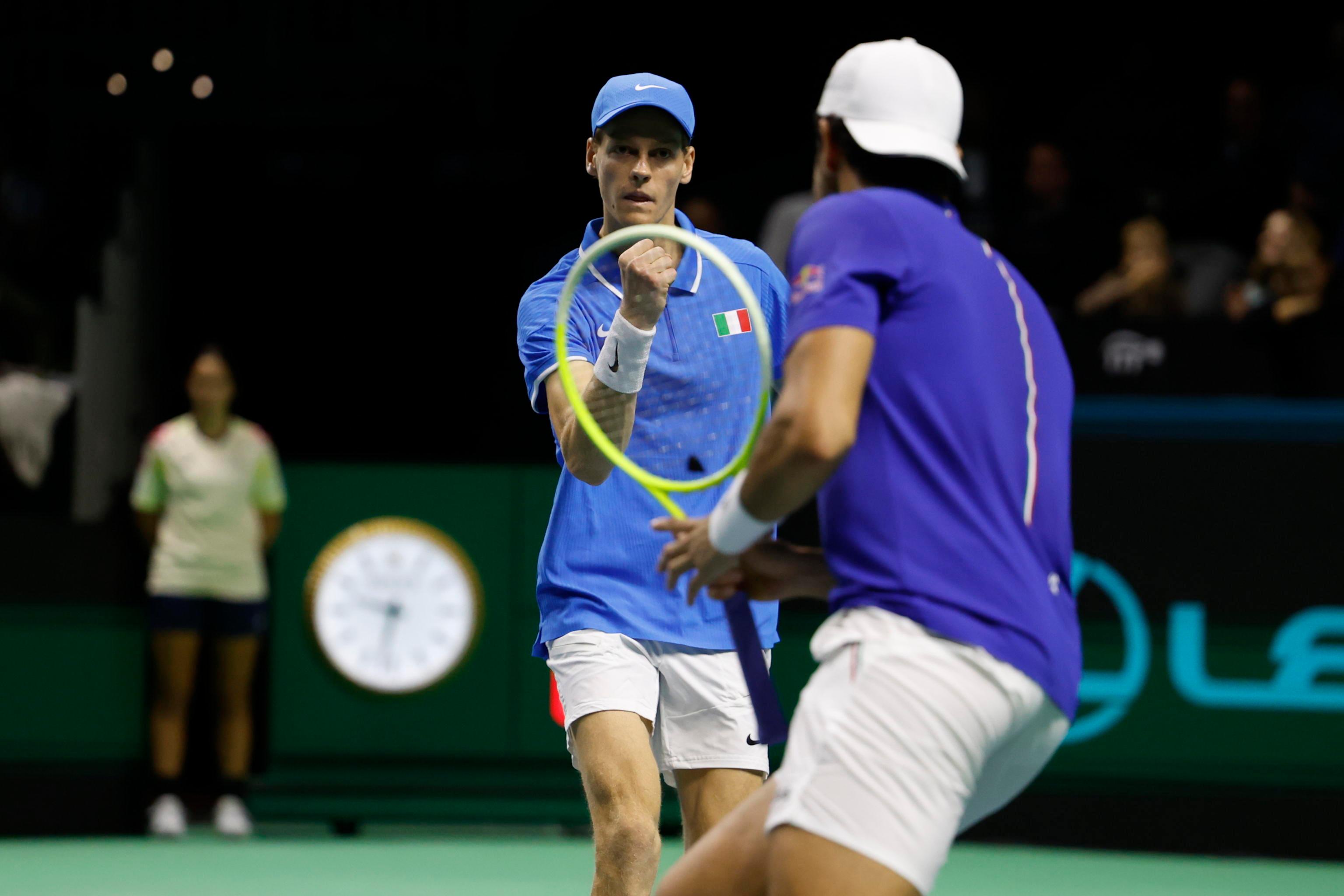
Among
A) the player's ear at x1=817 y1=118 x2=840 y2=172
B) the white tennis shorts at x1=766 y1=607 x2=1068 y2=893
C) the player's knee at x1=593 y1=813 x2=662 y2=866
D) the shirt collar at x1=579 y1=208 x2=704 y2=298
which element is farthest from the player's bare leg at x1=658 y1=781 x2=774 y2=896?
the shirt collar at x1=579 y1=208 x2=704 y2=298

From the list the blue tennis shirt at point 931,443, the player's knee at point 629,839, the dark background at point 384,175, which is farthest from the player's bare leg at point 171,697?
the blue tennis shirt at point 931,443

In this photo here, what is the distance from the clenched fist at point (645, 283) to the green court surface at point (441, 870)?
13.6ft

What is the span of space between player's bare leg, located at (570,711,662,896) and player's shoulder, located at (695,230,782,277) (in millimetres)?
1077

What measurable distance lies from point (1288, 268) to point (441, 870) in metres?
4.82

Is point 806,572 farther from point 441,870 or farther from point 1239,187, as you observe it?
point 1239,187

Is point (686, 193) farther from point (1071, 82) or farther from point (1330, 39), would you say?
point (1330, 39)

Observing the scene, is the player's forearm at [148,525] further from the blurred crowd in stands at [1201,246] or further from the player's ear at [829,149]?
the player's ear at [829,149]

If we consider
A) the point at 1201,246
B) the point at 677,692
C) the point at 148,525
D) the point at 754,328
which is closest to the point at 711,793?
the point at 677,692

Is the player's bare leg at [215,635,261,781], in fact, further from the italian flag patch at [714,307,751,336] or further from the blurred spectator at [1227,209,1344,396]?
the italian flag patch at [714,307,751,336]

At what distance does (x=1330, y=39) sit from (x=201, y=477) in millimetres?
7154

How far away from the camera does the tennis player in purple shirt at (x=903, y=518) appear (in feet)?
9.05

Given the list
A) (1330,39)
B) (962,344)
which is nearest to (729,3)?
(1330,39)

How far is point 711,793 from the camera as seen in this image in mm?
4379

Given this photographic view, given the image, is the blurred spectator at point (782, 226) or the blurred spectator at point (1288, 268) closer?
the blurred spectator at point (1288, 268)
